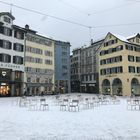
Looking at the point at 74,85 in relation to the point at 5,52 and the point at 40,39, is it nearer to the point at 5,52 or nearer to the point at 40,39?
the point at 40,39

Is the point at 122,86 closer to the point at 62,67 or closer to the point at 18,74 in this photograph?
the point at 18,74

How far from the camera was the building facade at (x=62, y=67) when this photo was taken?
74375mm

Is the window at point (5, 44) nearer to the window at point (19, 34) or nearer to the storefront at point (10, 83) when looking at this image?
the window at point (19, 34)

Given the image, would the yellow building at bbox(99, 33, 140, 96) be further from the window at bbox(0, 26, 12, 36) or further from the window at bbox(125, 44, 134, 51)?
the window at bbox(0, 26, 12, 36)

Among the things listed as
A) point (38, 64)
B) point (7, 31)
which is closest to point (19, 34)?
point (7, 31)

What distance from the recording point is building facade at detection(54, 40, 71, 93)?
7438cm

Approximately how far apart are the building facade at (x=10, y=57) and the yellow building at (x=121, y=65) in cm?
2270

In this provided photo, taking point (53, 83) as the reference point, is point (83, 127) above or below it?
below

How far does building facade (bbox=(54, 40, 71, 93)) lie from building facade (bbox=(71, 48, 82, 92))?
6874mm

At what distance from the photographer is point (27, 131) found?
37.0ft

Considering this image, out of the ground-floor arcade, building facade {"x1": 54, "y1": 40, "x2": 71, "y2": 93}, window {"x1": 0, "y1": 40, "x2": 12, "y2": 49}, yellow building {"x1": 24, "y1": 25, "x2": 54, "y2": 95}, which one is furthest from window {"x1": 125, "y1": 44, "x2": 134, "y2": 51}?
window {"x1": 0, "y1": 40, "x2": 12, "y2": 49}

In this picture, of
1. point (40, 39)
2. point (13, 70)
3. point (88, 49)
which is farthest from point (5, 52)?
point (88, 49)

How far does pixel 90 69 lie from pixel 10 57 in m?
31.6

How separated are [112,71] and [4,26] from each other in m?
28.8
